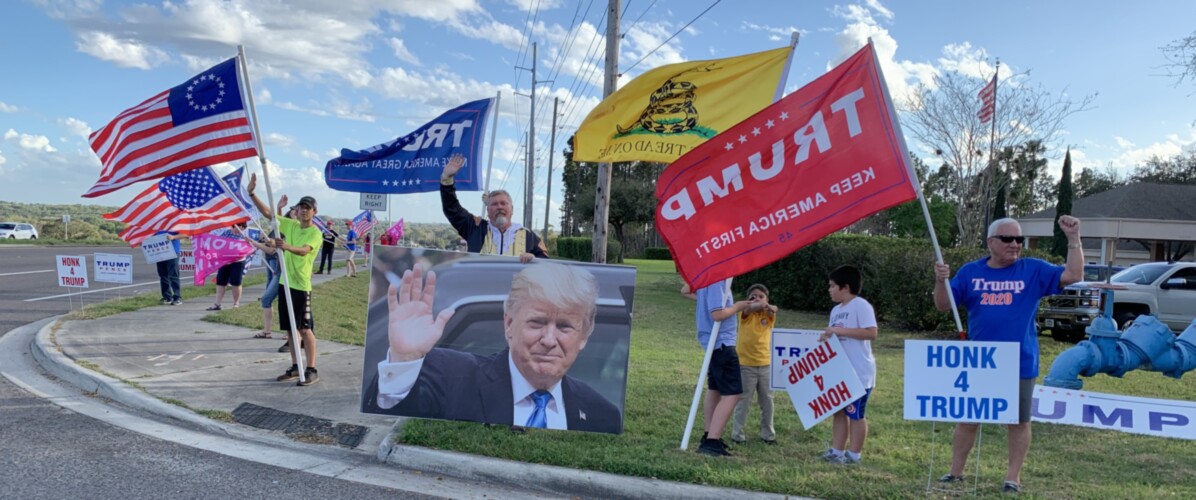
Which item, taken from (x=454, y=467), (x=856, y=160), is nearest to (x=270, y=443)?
(x=454, y=467)

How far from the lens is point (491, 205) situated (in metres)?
6.48

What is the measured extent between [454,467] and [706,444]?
5.92 ft

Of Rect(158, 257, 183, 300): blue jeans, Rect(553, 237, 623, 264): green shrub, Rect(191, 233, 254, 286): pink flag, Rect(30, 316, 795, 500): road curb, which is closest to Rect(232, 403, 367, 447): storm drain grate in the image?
Rect(30, 316, 795, 500): road curb

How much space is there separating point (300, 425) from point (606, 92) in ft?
27.5

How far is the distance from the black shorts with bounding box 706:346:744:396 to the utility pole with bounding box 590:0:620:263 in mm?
7496

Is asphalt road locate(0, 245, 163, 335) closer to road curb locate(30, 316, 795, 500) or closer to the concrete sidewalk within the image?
the concrete sidewalk

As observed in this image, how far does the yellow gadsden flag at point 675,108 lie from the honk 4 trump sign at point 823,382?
2.49 m

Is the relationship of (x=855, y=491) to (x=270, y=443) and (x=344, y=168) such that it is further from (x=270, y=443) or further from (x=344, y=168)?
(x=344, y=168)

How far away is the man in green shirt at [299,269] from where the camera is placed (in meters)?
7.62

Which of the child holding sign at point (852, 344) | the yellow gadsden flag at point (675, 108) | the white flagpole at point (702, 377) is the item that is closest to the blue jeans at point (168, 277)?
the yellow gadsden flag at point (675, 108)

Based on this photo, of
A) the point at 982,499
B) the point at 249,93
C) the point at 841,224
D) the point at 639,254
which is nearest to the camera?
the point at 982,499

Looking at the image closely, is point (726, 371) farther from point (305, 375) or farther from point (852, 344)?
point (305, 375)

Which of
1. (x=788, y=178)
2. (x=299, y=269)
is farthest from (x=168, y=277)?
(x=788, y=178)

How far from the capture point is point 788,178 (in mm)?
5312
